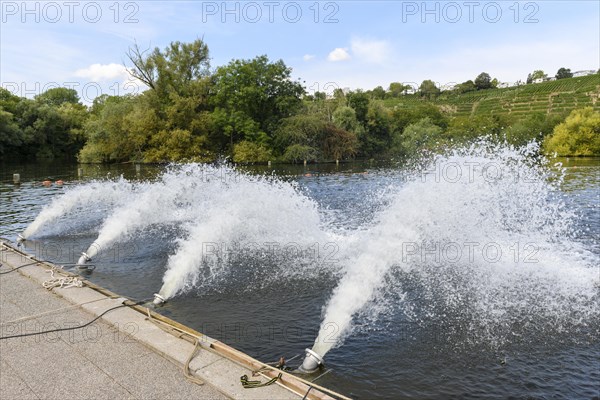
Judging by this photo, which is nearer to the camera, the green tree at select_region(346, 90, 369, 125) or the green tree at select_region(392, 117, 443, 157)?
the green tree at select_region(346, 90, 369, 125)

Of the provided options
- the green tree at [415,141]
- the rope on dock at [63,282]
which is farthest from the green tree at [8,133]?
the rope on dock at [63,282]

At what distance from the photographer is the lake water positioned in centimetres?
614

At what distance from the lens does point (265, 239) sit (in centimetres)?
1278

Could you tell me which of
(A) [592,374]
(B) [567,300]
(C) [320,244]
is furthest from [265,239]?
(A) [592,374]

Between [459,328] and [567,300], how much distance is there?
271 centimetres

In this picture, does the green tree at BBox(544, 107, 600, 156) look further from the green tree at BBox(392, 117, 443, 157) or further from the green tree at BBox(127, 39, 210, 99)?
the green tree at BBox(127, 39, 210, 99)

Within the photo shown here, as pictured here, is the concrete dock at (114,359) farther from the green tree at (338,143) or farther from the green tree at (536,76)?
the green tree at (536,76)

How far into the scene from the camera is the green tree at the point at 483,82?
515ft

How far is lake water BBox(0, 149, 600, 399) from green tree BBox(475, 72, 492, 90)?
519 ft

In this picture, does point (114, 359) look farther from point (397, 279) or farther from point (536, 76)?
point (536, 76)

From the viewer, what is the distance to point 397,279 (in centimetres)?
959

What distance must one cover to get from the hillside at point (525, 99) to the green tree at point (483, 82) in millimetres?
9970

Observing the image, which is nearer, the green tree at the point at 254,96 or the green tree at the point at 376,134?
the green tree at the point at 254,96

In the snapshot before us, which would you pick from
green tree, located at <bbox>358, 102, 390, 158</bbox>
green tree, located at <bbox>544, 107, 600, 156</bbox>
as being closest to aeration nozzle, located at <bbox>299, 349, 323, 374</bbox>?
green tree, located at <bbox>358, 102, 390, 158</bbox>
